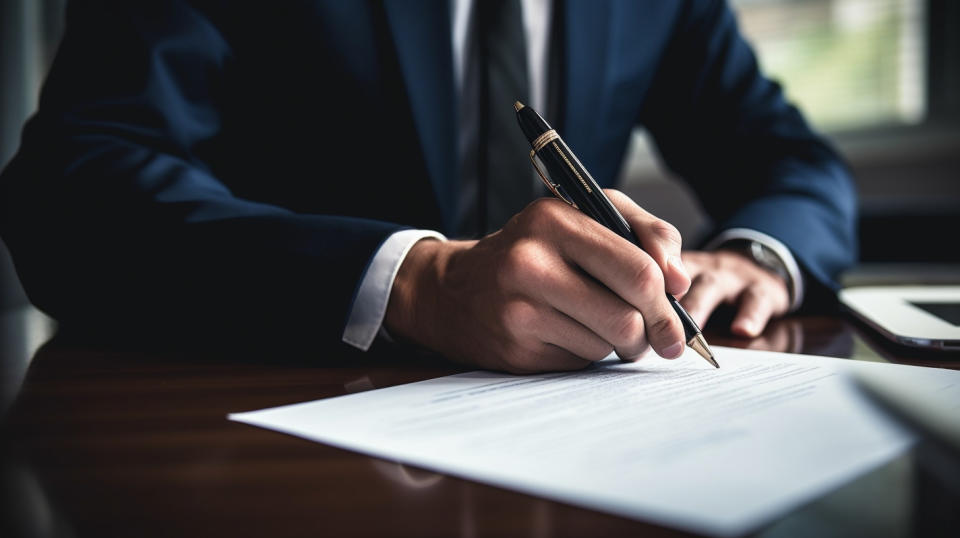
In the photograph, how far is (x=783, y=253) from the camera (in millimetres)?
749

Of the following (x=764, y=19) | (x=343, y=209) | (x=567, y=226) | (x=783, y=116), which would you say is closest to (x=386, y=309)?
(x=567, y=226)

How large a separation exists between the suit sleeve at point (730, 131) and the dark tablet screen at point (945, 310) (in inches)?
Result: 8.2

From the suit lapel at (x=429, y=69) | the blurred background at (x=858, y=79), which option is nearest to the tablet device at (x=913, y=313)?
the suit lapel at (x=429, y=69)

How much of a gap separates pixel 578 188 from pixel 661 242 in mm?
66

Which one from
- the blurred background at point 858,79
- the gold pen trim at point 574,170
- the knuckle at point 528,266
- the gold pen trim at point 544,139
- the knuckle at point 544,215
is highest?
the gold pen trim at point 544,139

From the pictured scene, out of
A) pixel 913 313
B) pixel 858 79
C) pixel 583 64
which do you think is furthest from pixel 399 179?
pixel 858 79

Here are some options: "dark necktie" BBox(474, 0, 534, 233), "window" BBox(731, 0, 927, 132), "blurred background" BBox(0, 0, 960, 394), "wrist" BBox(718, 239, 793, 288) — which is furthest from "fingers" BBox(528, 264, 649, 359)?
"window" BBox(731, 0, 927, 132)

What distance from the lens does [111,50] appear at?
0.73 metres

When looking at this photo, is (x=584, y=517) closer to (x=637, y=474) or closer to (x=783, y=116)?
(x=637, y=474)

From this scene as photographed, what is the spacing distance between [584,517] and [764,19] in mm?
2532

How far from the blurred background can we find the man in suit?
91 centimetres

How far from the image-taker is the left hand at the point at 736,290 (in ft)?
2.08

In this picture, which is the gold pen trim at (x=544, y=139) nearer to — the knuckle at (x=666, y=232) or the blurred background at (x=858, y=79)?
the knuckle at (x=666, y=232)

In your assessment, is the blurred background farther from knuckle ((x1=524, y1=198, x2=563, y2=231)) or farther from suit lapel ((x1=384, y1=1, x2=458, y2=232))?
knuckle ((x1=524, y1=198, x2=563, y2=231))
